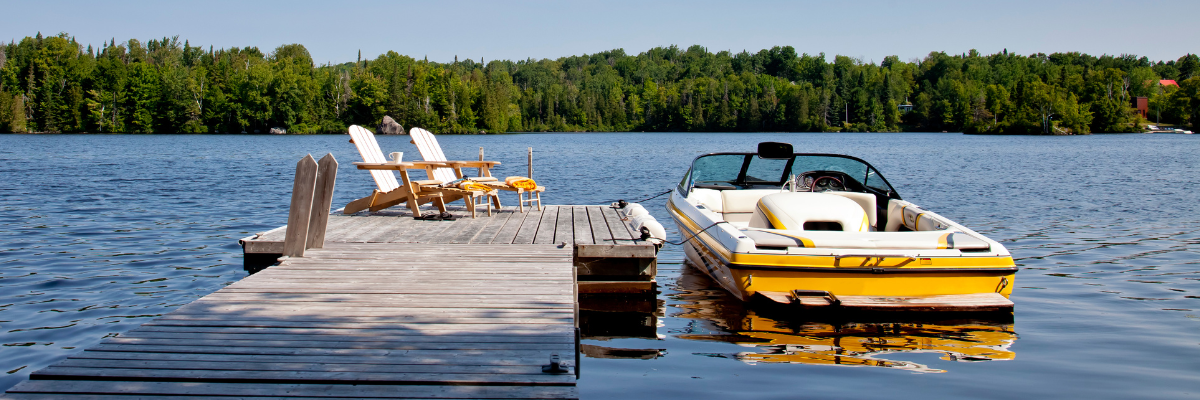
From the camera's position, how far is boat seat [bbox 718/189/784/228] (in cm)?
825

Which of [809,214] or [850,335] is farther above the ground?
[809,214]

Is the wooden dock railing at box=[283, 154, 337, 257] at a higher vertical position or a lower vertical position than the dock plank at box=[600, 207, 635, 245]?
higher

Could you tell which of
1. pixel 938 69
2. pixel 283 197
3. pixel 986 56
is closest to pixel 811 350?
pixel 283 197

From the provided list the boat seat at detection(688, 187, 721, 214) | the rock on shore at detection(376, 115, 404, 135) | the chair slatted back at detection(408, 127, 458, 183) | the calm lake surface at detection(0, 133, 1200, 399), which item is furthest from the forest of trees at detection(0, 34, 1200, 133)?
the boat seat at detection(688, 187, 721, 214)

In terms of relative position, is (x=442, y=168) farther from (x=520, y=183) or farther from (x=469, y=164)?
(x=520, y=183)

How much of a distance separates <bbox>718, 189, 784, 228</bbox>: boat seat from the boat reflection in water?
1.75m

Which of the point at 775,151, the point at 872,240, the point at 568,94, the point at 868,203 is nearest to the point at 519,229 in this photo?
the point at 775,151

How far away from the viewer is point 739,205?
827cm

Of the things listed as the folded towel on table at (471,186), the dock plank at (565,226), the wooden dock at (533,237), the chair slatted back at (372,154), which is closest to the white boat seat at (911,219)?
the wooden dock at (533,237)

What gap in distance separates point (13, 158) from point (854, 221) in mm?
34455

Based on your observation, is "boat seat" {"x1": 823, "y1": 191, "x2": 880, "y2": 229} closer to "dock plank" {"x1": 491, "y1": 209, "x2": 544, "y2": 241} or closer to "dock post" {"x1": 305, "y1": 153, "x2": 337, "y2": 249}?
"dock plank" {"x1": 491, "y1": 209, "x2": 544, "y2": 241}

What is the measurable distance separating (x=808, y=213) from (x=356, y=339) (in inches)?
149

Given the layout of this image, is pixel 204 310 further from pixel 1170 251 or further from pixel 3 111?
pixel 3 111

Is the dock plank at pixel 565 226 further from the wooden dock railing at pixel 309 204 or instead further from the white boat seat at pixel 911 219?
the white boat seat at pixel 911 219
